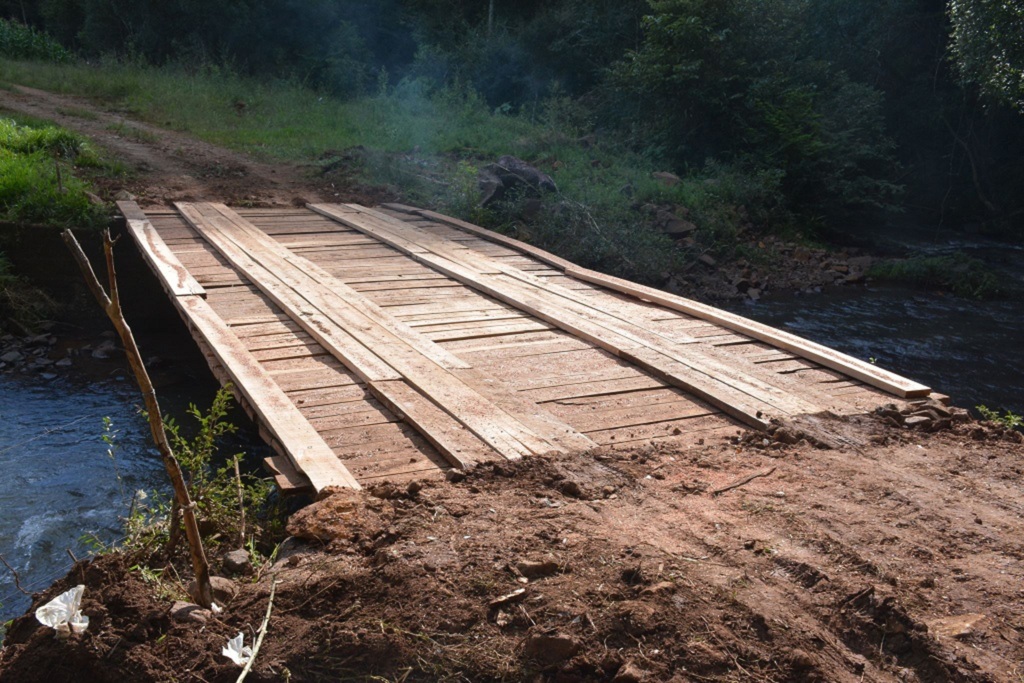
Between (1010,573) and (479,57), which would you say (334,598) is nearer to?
(1010,573)

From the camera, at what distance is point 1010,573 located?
9.62ft

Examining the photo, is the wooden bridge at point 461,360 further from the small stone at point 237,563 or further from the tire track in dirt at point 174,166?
the tire track in dirt at point 174,166

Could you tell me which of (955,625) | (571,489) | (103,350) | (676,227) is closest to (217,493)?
(571,489)

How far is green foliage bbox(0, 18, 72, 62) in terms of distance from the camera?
1857cm

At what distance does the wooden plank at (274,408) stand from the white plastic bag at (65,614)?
0.91 metres

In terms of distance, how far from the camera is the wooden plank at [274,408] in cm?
346

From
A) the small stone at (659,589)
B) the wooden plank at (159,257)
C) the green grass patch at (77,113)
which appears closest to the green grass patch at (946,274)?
the wooden plank at (159,257)

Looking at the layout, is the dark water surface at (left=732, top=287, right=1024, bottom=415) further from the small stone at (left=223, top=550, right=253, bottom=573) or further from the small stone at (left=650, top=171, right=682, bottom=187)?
the small stone at (left=223, top=550, right=253, bottom=573)

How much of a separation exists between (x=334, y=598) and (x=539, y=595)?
65cm

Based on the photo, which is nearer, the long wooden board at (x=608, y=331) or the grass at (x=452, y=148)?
the long wooden board at (x=608, y=331)

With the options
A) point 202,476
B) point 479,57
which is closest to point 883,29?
point 479,57

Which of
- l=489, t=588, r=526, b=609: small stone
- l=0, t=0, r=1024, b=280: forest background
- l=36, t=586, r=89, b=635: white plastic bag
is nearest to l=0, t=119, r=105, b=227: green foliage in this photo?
l=0, t=0, r=1024, b=280: forest background

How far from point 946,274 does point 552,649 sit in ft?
34.2

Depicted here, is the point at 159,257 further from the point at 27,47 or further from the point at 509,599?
the point at 27,47
